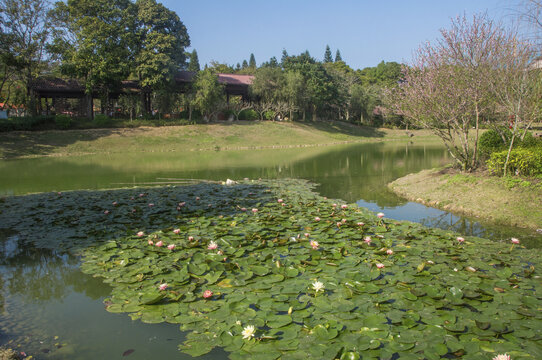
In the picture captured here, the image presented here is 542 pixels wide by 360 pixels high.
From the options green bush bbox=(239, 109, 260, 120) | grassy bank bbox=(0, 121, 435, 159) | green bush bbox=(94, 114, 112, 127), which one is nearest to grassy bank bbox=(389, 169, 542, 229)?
grassy bank bbox=(0, 121, 435, 159)

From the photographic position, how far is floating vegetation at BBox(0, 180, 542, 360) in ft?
10.6

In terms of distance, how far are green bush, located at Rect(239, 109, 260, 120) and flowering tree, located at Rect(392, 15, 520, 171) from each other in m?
32.0

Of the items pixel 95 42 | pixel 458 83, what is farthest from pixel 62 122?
pixel 458 83

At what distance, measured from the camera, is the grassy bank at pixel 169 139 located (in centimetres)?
2711

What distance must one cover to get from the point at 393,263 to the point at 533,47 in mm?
7279

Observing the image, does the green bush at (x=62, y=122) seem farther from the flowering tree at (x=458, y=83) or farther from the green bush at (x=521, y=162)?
the green bush at (x=521, y=162)

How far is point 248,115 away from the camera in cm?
4319

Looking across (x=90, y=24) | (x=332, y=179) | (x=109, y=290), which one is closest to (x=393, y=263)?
(x=109, y=290)

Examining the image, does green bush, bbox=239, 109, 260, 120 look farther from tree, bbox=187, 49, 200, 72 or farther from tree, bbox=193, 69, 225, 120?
tree, bbox=187, 49, 200, 72

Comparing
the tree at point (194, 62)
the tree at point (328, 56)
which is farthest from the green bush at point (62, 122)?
the tree at point (328, 56)

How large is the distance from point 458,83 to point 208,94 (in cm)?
3032

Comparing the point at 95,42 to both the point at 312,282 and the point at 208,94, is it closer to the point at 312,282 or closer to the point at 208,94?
the point at 208,94

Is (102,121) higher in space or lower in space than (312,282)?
higher

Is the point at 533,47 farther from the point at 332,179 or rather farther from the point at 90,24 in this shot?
the point at 90,24
